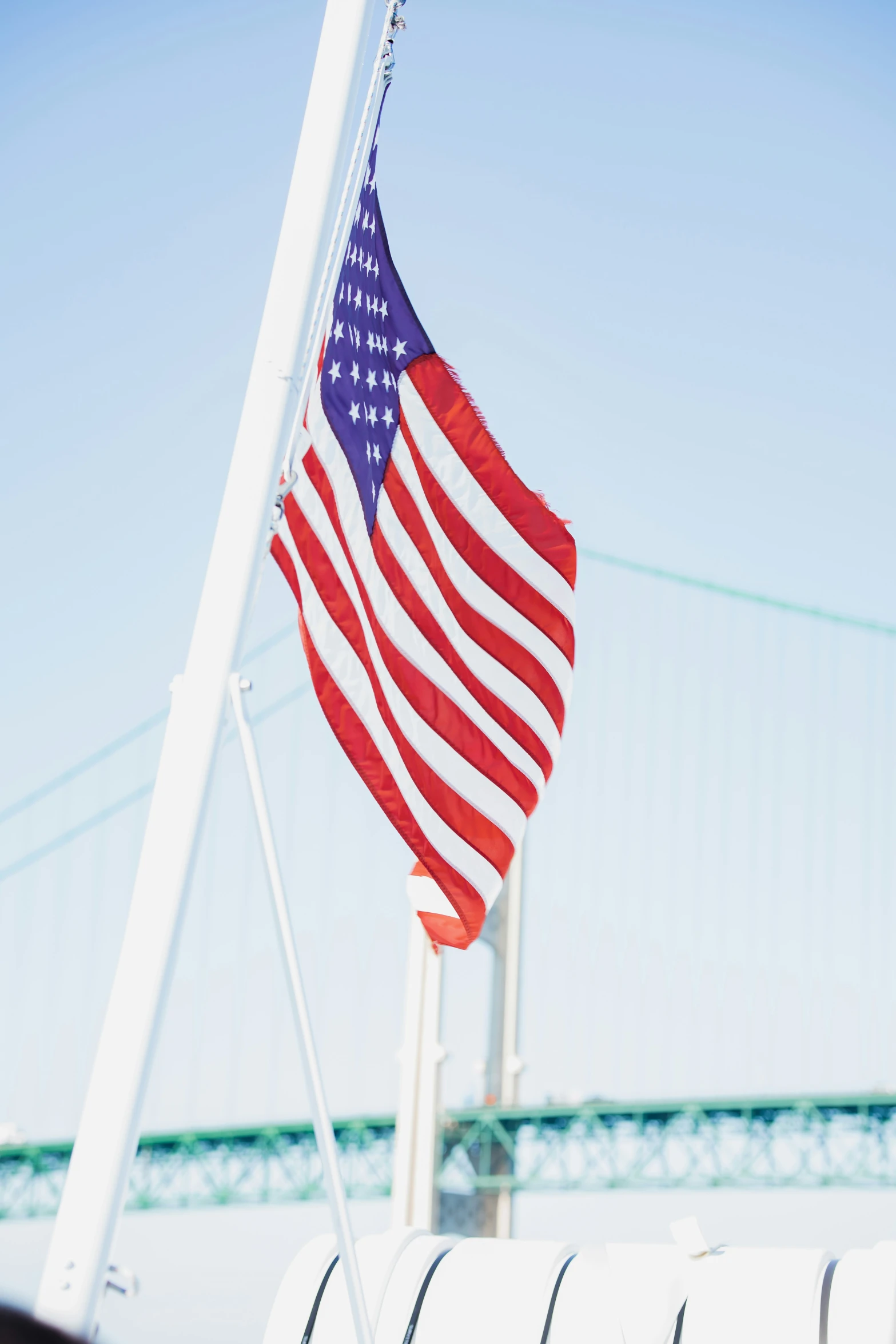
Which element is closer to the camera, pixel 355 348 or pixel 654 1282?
pixel 355 348

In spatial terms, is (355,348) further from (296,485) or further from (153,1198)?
(153,1198)

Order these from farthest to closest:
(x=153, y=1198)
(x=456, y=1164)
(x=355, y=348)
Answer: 1. (x=153, y=1198)
2. (x=456, y=1164)
3. (x=355, y=348)

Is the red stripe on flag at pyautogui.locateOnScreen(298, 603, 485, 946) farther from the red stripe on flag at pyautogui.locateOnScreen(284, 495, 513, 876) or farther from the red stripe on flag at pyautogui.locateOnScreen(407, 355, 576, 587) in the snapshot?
the red stripe on flag at pyautogui.locateOnScreen(407, 355, 576, 587)

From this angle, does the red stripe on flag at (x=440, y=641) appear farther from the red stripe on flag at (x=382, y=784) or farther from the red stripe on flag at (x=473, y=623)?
the red stripe on flag at (x=382, y=784)

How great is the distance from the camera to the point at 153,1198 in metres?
34.6

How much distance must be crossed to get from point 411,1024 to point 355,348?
11.7 meters

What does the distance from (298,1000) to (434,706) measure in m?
1.05

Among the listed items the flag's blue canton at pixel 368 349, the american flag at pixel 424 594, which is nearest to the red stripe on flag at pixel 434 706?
the american flag at pixel 424 594

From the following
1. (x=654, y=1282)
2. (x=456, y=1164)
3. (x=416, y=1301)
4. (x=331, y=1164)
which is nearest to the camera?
(x=331, y=1164)

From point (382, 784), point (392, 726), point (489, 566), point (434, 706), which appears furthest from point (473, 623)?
point (382, 784)

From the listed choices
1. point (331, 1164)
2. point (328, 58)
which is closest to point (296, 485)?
point (328, 58)

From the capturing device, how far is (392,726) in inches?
147

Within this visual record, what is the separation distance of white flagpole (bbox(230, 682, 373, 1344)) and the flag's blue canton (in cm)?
88

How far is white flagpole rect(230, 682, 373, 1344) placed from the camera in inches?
118
